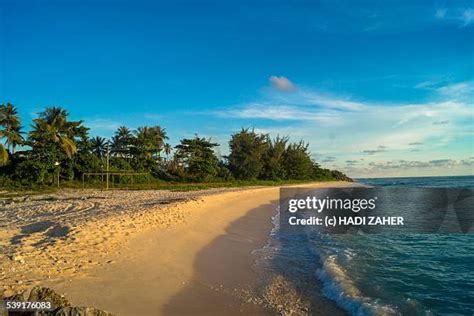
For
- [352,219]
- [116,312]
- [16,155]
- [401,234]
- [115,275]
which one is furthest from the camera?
[16,155]

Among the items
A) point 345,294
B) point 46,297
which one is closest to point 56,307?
point 46,297

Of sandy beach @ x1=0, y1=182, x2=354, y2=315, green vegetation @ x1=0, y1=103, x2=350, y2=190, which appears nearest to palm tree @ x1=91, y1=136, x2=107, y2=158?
green vegetation @ x1=0, y1=103, x2=350, y2=190

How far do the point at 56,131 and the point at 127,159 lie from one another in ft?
34.2

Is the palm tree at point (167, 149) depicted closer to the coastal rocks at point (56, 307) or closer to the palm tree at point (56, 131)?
the palm tree at point (56, 131)

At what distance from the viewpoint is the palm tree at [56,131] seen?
106 ft

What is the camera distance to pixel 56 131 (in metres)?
34.5

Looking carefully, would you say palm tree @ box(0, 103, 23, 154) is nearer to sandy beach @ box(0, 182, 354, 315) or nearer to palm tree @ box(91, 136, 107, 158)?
palm tree @ box(91, 136, 107, 158)

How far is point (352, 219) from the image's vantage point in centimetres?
2206

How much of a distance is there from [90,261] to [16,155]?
1170 inches

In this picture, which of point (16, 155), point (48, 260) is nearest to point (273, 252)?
point (48, 260)

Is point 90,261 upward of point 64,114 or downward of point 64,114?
downward

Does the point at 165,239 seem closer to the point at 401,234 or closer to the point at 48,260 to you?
the point at 48,260

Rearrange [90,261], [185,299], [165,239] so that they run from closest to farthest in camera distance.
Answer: [185,299]
[90,261]
[165,239]

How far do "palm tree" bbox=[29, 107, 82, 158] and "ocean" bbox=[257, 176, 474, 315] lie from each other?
25432 mm
